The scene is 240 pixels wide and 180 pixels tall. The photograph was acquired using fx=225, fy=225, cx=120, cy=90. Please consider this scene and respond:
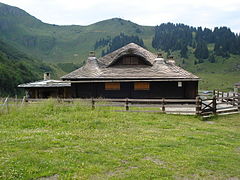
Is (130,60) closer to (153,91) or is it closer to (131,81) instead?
(131,81)

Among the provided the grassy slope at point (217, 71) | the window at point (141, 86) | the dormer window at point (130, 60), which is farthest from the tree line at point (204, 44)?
the window at point (141, 86)

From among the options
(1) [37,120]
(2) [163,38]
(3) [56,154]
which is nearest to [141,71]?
(1) [37,120]

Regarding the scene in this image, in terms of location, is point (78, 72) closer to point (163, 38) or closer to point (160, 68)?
point (160, 68)

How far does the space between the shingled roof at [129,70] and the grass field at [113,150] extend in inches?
397

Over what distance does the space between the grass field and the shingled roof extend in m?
10.1

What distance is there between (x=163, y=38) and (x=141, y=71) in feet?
566

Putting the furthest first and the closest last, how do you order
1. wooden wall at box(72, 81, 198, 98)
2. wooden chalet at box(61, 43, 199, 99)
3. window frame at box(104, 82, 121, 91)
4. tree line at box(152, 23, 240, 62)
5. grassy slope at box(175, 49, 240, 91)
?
tree line at box(152, 23, 240, 62)
grassy slope at box(175, 49, 240, 91)
window frame at box(104, 82, 121, 91)
wooden wall at box(72, 81, 198, 98)
wooden chalet at box(61, 43, 199, 99)

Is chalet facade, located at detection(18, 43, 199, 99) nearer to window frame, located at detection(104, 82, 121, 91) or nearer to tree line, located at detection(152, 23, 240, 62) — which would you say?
window frame, located at detection(104, 82, 121, 91)

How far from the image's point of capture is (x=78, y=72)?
25062 millimetres

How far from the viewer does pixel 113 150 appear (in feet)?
26.2

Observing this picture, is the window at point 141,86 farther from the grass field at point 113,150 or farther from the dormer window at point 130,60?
the grass field at point 113,150

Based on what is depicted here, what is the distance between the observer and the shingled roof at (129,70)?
23188 millimetres

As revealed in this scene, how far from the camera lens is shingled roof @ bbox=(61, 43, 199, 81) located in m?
23.2

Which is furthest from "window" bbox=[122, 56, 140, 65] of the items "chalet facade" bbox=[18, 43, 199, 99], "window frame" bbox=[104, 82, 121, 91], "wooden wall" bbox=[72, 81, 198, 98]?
"window frame" bbox=[104, 82, 121, 91]
